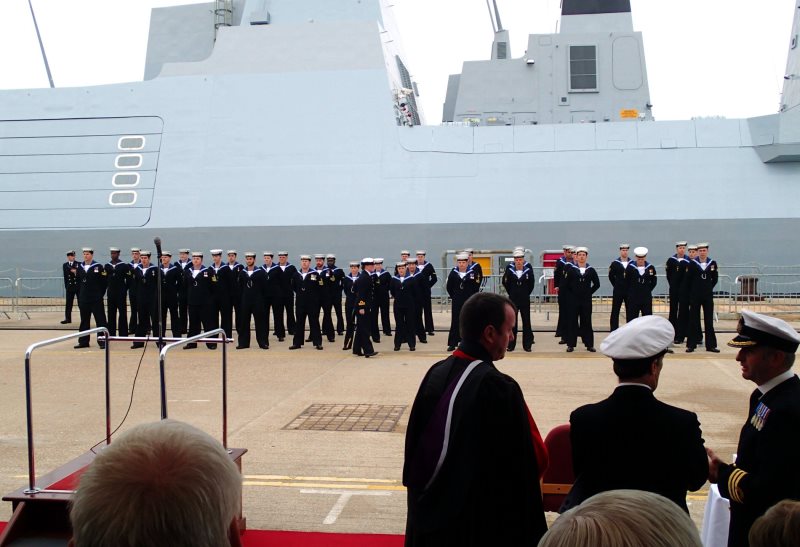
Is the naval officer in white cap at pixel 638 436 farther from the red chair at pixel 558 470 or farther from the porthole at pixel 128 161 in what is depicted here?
the porthole at pixel 128 161

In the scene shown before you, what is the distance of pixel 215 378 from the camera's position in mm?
8750

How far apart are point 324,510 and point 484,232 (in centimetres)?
1264

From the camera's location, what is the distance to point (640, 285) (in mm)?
10953

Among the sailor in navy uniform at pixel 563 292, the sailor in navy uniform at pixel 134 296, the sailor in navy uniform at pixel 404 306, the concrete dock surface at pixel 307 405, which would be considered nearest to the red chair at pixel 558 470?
the concrete dock surface at pixel 307 405

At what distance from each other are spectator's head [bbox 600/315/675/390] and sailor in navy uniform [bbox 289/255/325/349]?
9.37 metres

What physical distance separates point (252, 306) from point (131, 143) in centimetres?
857

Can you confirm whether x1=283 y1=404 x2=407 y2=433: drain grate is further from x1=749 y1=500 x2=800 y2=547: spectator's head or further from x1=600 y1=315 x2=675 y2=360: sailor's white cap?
x1=749 y1=500 x2=800 y2=547: spectator's head

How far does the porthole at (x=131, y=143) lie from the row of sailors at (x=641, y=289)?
11.7m

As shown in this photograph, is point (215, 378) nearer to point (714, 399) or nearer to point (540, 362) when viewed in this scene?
point (540, 362)

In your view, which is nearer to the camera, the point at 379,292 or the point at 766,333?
the point at 766,333

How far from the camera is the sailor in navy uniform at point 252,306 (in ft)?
38.0

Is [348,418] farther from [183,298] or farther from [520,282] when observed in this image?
[183,298]

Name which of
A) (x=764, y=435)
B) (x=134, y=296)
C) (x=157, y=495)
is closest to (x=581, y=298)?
(x=134, y=296)

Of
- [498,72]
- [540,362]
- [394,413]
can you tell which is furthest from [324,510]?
[498,72]
